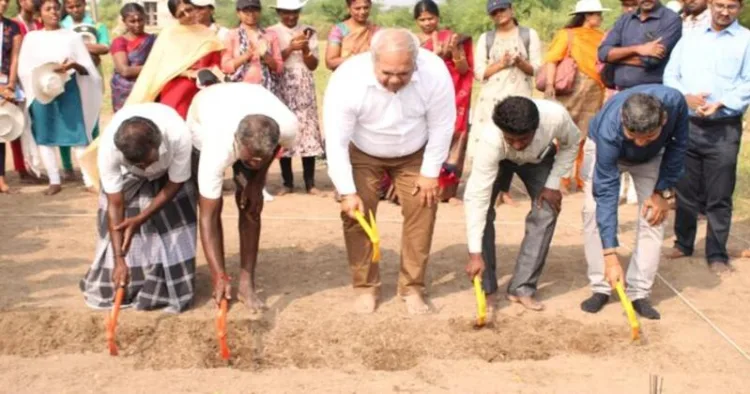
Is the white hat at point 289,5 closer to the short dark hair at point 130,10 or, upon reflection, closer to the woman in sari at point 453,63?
the woman in sari at point 453,63

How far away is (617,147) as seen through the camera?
4855mm

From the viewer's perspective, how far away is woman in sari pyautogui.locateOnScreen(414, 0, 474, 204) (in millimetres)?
7648

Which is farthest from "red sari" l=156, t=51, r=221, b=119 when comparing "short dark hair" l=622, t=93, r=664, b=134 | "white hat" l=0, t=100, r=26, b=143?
"white hat" l=0, t=100, r=26, b=143

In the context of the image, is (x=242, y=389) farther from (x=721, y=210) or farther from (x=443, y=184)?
(x=443, y=184)

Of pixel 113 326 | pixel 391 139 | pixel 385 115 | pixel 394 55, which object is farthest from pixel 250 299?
pixel 394 55

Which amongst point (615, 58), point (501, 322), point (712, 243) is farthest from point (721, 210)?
point (501, 322)

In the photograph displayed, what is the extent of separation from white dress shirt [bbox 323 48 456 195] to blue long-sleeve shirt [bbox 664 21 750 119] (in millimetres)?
1935

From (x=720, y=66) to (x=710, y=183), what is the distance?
787 mm

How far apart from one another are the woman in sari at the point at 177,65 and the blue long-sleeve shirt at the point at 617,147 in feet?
8.87

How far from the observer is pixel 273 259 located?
254 inches

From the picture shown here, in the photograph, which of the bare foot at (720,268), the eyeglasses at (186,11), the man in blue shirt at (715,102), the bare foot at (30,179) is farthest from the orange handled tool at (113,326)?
the bare foot at (30,179)

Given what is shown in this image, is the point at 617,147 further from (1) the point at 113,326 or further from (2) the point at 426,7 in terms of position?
(2) the point at 426,7

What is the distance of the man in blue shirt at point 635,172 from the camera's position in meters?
4.64

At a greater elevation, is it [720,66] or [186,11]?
[186,11]
